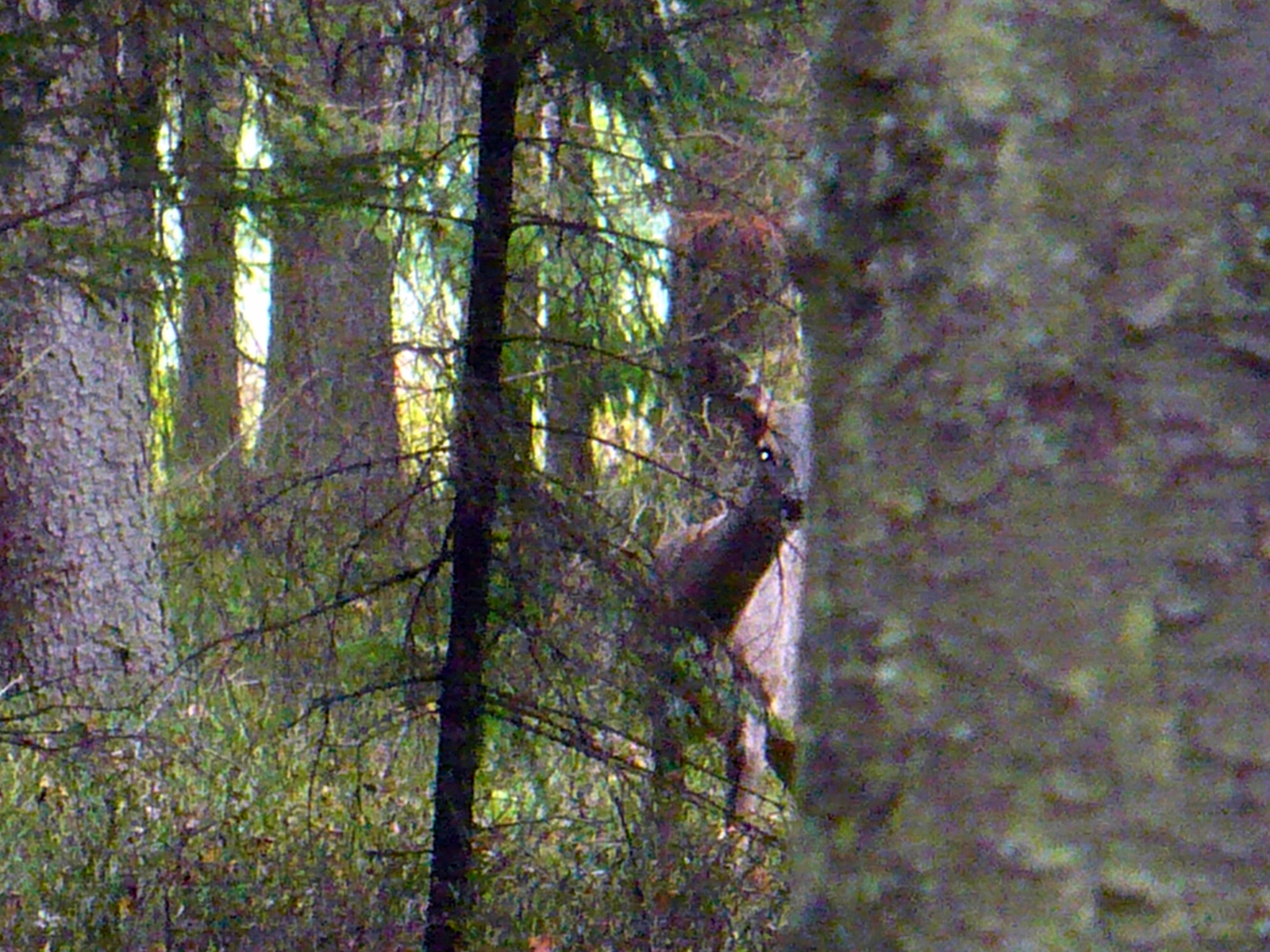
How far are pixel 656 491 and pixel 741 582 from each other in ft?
2.55

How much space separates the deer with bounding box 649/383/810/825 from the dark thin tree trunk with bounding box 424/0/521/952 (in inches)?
19.6

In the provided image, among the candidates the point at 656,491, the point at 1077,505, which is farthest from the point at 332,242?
the point at 1077,505

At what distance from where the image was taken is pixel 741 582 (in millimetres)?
Answer: 5250

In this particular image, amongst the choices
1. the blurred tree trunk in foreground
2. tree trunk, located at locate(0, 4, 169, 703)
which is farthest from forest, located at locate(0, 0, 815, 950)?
the blurred tree trunk in foreground

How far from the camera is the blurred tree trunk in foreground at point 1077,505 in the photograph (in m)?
1.15

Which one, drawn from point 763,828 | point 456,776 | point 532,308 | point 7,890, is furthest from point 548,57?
point 7,890

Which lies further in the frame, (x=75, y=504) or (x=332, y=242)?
(x=75, y=504)

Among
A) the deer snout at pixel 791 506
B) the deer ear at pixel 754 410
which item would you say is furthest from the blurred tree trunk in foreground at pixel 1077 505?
the deer snout at pixel 791 506

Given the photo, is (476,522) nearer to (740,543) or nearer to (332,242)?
(740,543)

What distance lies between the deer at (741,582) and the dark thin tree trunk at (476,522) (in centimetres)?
50

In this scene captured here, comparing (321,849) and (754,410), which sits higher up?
(754,410)

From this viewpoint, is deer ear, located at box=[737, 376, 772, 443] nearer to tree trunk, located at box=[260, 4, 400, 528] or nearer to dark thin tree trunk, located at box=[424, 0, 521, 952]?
dark thin tree trunk, located at box=[424, 0, 521, 952]

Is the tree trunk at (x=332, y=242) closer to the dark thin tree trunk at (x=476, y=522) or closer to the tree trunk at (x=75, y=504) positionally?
the dark thin tree trunk at (x=476, y=522)

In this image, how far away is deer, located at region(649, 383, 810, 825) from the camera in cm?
439
